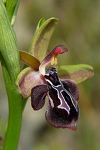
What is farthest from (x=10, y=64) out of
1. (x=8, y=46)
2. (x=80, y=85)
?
(x=80, y=85)

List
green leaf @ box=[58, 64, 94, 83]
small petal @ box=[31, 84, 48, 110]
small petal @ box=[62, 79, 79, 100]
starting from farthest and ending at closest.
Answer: green leaf @ box=[58, 64, 94, 83]
small petal @ box=[62, 79, 79, 100]
small petal @ box=[31, 84, 48, 110]

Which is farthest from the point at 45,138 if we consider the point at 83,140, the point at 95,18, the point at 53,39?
the point at 95,18

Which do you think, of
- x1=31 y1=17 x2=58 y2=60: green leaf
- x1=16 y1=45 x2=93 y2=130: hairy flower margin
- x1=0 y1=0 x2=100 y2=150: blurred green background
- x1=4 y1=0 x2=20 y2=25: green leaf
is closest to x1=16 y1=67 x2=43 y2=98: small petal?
x1=16 y1=45 x2=93 y2=130: hairy flower margin

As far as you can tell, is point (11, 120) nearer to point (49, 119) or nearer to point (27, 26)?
point (49, 119)

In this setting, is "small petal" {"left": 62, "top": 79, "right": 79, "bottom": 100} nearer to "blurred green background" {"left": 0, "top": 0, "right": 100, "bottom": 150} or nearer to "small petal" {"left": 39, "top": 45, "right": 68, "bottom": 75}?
"small petal" {"left": 39, "top": 45, "right": 68, "bottom": 75}

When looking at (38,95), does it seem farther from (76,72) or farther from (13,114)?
(76,72)

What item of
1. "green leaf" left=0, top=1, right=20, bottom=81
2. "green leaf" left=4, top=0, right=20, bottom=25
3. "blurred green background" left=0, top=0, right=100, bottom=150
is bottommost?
"blurred green background" left=0, top=0, right=100, bottom=150

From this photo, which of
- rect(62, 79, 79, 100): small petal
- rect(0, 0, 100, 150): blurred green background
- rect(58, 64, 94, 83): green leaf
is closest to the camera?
rect(62, 79, 79, 100): small petal
